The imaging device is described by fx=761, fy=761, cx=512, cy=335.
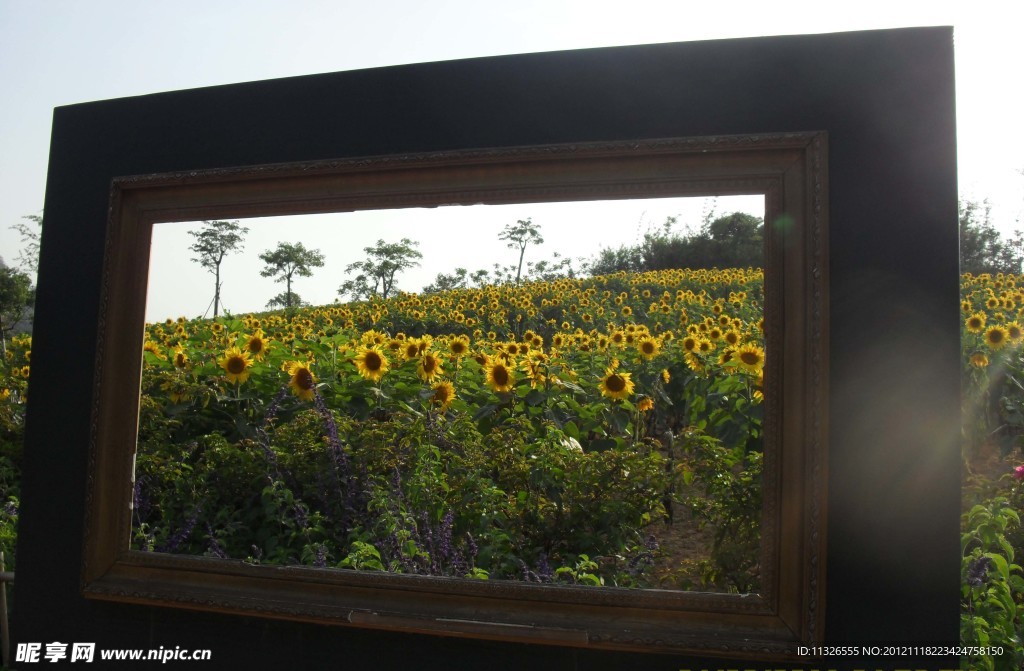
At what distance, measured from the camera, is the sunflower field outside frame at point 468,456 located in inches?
98.7

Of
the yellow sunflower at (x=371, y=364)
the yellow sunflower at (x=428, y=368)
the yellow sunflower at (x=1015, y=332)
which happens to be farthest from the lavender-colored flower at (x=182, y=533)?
the yellow sunflower at (x=1015, y=332)

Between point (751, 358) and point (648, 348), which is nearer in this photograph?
point (751, 358)

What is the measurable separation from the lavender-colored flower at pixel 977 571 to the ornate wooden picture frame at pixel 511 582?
87cm

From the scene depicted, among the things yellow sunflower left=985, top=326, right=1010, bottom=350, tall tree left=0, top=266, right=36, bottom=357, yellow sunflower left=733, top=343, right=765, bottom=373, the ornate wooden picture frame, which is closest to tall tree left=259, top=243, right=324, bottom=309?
the ornate wooden picture frame

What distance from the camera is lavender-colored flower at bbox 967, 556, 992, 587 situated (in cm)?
221

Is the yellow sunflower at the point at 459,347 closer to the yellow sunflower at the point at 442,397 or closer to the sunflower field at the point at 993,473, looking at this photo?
the yellow sunflower at the point at 442,397

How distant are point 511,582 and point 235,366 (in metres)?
2.03

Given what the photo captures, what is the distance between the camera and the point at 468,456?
283 cm

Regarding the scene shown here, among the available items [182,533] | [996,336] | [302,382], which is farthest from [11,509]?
[996,336]

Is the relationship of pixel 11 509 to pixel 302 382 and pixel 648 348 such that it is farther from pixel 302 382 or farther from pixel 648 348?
pixel 648 348

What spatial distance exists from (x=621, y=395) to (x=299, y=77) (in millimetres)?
1793

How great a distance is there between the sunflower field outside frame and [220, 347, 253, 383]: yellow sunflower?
0.4 inches

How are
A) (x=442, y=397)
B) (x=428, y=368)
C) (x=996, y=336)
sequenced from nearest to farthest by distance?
(x=442, y=397)
(x=428, y=368)
(x=996, y=336)

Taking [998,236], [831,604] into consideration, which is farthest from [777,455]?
[998,236]
